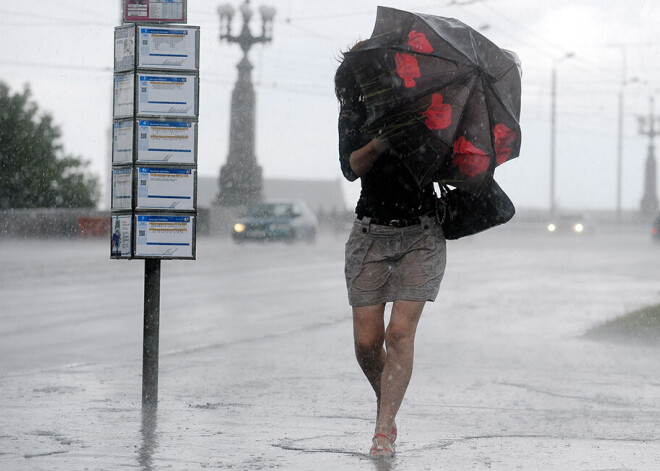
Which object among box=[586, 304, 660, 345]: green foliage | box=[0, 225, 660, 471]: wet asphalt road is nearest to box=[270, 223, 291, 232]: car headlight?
box=[0, 225, 660, 471]: wet asphalt road

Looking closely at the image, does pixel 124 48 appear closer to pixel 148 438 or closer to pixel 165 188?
pixel 165 188

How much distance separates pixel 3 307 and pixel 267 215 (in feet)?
73.2

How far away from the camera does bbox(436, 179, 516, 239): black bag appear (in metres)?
5.67

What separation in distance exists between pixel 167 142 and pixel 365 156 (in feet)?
5.72

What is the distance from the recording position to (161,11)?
6.85m

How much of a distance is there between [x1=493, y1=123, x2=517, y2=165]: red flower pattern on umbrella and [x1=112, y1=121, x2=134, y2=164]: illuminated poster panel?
2.19 metres

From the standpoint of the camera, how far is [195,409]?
6.78 metres

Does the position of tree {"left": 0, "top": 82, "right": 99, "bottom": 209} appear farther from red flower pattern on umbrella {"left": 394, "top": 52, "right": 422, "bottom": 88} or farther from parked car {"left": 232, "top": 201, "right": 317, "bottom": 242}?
red flower pattern on umbrella {"left": 394, "top": 52, "right": 422, "bottom": 88}

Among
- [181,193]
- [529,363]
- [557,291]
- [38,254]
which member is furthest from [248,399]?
[38,254]

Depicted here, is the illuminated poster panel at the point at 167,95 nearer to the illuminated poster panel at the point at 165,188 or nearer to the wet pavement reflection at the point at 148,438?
the illuminated poster panel at the point at 165,188

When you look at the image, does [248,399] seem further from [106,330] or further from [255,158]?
[255,158]

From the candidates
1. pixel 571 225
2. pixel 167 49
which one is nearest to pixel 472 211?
pixel 167 49

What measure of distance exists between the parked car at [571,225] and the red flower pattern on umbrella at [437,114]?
52377 millimetres

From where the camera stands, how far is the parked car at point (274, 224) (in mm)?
35906
